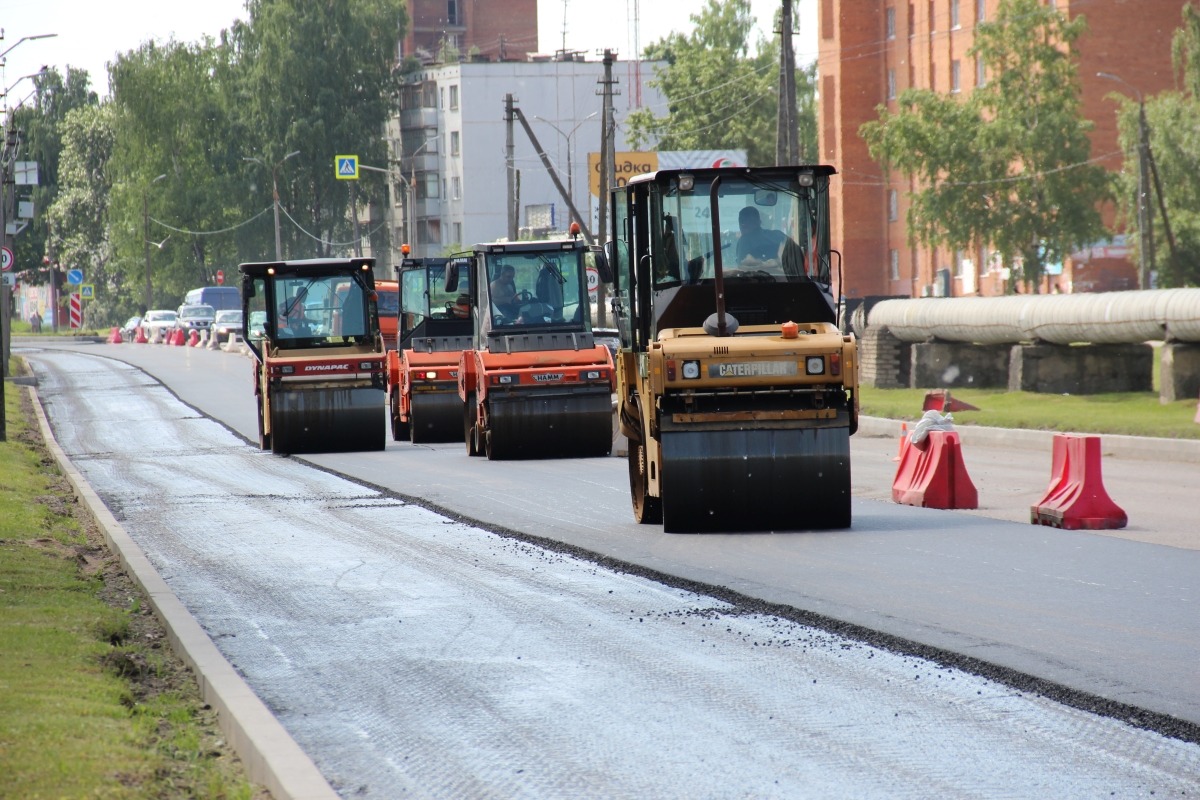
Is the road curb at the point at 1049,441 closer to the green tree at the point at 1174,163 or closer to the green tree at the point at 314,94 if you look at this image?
the green tree at the point at 1174,163

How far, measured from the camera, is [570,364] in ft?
75.1

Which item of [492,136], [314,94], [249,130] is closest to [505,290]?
[314,94]

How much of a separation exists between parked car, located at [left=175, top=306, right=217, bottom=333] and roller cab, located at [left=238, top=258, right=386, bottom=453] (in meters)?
55.0

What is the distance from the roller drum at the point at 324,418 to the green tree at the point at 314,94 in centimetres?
7240

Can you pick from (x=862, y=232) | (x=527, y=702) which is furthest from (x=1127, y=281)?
(x=527, y=702)

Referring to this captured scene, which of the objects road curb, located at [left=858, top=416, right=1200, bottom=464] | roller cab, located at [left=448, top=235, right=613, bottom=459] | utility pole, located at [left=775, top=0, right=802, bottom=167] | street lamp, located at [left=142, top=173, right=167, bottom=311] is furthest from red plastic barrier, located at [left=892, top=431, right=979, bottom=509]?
street lamp, located at [left=142, top=173, right=167, bottom=311]

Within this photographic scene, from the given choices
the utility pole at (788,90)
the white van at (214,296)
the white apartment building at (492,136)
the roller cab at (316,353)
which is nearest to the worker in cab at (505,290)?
the roller cab at (316,353)

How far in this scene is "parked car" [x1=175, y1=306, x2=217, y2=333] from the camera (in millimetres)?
79919

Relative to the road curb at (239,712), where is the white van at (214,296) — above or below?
above

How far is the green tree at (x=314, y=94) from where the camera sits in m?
94.9

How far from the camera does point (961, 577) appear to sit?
10.9 metres

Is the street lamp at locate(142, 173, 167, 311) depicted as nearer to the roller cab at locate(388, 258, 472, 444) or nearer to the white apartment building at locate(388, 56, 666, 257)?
the white apartment building at locate(388, 56, 666, 257)

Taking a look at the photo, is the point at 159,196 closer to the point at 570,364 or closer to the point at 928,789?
the point at 570,364

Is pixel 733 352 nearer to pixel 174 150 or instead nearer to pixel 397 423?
pixel 397 423
